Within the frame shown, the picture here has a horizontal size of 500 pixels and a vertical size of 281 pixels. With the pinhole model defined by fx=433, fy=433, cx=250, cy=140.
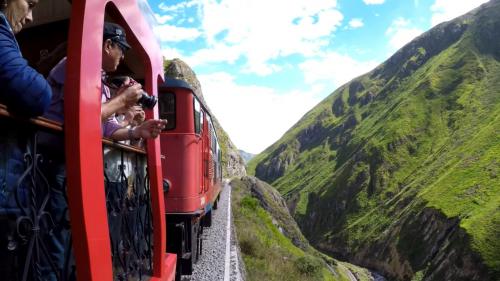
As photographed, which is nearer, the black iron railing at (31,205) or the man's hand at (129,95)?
the black iron railing at (31,205)

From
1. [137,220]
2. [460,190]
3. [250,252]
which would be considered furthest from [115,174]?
[460,190]

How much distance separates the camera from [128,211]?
10.7ft

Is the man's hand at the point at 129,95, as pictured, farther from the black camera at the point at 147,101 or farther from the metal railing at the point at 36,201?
the metal railing at the point at 36,201

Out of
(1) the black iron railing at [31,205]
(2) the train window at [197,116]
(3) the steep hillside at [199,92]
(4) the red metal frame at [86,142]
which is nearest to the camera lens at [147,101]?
(4) the red metal frame at [86,142]

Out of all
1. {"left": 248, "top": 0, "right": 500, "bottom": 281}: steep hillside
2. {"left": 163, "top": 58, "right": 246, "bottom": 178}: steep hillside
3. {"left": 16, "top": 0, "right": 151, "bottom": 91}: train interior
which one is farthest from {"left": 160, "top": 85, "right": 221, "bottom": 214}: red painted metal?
{"left": 163, "top": 58, "right": 246, "bottom": 178}: steep hillside

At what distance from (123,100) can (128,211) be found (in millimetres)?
1020

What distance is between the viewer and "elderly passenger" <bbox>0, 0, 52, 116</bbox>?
1704 mm

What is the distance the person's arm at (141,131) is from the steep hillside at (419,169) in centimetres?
5555

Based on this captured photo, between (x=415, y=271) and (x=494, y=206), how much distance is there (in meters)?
14.7

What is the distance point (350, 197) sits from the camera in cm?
11288

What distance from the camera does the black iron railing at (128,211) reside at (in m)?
2.92

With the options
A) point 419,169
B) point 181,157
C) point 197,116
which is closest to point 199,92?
point 197,116

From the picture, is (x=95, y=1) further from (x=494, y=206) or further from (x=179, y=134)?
(x=494, y=206)

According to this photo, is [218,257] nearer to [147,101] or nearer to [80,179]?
[147,101]
